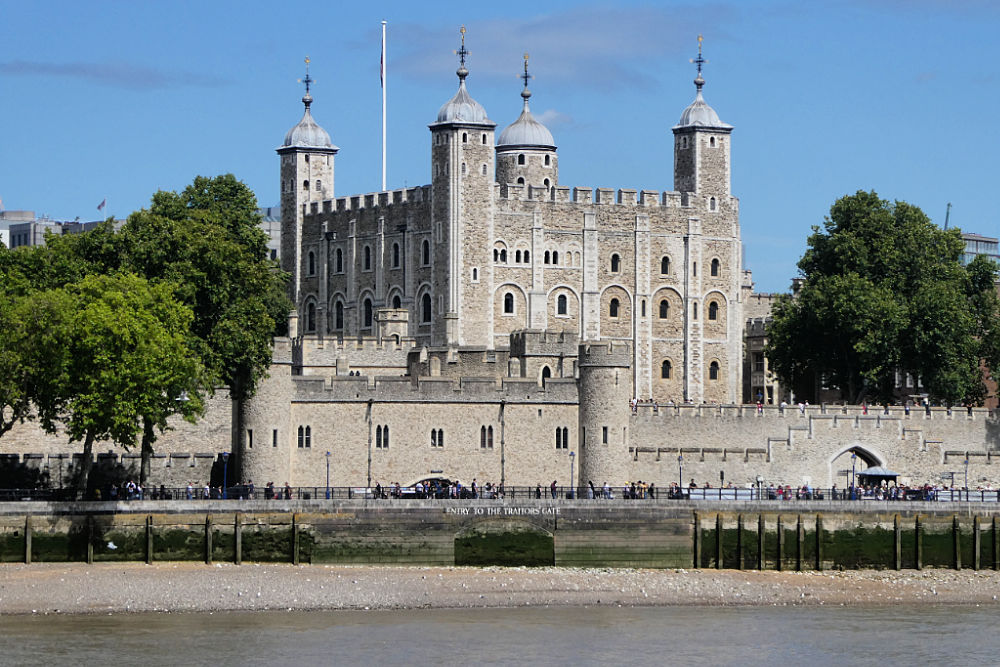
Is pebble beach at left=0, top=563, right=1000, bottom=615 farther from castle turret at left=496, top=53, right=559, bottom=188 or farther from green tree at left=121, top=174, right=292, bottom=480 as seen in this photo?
castle turret at left=496, top=53, right=559, bottom=188

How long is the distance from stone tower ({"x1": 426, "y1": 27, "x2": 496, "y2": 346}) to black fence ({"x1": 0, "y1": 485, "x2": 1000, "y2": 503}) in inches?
1151

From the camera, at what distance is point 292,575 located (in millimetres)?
64250

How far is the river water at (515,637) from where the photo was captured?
2175 inches

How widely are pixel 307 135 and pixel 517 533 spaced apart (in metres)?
50.0

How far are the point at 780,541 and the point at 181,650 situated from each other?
66.1 ft

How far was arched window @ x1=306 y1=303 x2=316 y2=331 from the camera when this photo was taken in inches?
4419

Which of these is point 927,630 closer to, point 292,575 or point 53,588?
point 292,575

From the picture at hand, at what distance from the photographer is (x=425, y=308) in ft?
344

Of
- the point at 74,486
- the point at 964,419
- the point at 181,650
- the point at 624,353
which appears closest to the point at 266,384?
the point at 74,486

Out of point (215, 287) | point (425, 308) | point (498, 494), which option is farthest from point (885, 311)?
point (215, 287)

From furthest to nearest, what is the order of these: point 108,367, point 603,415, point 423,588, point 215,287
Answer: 1. point 603,415
2. point 215,287
3. point 108,367
4. point 423,588

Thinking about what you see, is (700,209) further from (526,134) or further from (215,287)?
(215,287)

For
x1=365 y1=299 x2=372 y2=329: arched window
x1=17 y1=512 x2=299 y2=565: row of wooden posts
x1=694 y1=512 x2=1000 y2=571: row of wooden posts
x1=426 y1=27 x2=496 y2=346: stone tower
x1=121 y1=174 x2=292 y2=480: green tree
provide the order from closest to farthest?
x1=17 y1=512 x2=299 y2=565: row of wooden posts → x1=694 y1=512 x2=1000 y2=571: row of wooden posts → x1=121 y1=174 x2=292 y2=480: green tree → x1=426 y1=27 x2=496 y2=346: stone tower → x1=365 y1=299 x2=372 y2=329: arched window

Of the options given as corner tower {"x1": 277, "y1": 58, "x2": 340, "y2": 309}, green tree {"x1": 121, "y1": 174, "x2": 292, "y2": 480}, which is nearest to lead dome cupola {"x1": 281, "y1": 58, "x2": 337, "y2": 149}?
corner tower {"x1": 277, "y1": 58, "x2": 340, "y2": 309}
